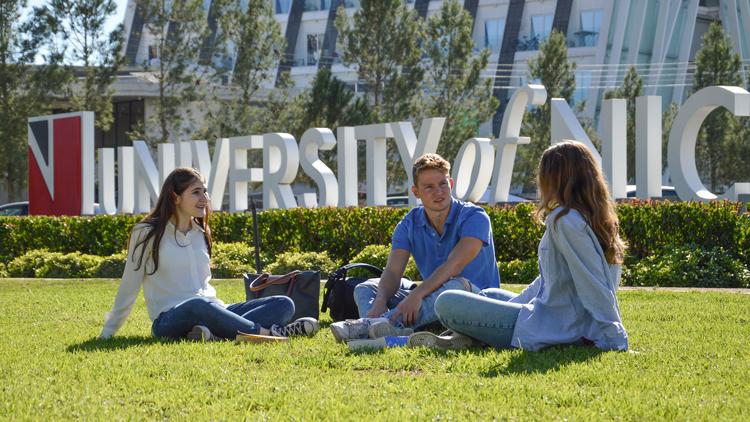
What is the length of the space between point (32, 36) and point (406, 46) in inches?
415

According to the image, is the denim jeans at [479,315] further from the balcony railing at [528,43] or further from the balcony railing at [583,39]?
the balcony railing at [528,43]

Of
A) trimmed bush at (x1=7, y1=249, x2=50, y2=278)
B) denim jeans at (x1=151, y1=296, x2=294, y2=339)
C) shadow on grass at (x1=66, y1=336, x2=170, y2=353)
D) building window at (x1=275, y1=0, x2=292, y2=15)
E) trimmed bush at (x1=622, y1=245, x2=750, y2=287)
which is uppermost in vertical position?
building window at (x1=275, y1=0, x2=292, y2=15)

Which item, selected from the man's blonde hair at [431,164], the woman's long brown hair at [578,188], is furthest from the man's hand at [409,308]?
the woman's long brown hair at [578,188]

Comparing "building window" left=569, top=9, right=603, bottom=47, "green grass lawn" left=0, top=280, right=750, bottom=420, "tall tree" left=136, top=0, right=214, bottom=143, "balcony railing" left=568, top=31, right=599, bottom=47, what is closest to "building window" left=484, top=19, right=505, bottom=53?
"balcony railing" left=568, top=31, right=599, bottom=47

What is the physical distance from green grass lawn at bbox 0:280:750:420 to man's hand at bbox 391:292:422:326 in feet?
1.66

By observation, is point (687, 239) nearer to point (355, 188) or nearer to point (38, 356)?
point (355, 188)

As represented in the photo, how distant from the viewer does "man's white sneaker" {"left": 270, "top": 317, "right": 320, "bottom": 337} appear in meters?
7.59

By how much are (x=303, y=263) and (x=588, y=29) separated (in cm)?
2745

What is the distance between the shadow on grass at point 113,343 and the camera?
23.7 feet

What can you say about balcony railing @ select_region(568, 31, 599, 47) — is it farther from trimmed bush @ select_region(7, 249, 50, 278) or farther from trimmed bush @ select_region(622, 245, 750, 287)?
trimmed bush @ select_region(622, 245, 750, 287)

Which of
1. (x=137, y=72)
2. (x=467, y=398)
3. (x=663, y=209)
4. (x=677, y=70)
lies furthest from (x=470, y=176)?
(x=677, y=70)

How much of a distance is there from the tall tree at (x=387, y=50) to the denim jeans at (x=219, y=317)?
796 inches

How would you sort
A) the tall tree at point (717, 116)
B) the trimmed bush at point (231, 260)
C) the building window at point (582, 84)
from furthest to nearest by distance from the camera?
1. the building window at point (582, 84)
2. the tall tree at point (717, 116)
3. the trimmed bush at point (231, 260)

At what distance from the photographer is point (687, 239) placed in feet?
45.9
